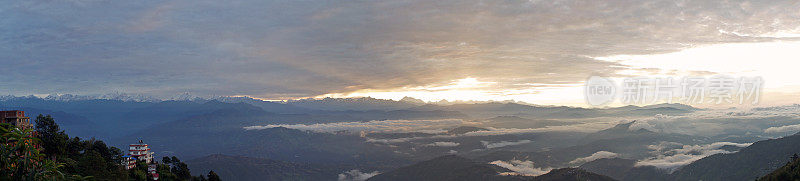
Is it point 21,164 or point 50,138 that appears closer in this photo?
point 21,164

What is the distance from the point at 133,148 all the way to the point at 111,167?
36.5 metres

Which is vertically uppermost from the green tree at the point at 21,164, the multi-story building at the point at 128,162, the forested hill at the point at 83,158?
the green tree at the point at 21,164

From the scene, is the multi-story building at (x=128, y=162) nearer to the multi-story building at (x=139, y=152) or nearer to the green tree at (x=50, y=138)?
the multi-story building at (x=139, y=152)

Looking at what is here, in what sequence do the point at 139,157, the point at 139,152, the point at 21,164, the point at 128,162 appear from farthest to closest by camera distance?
1. the point at 139,152
2. the point at 139,157
3. the point at 128,162
4. the point at 21,164

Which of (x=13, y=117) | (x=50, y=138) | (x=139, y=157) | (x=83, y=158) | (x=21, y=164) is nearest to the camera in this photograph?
(x=21, y=164)

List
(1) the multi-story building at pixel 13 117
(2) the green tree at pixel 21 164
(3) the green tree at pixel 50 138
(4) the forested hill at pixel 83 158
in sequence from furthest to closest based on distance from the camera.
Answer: (3) the green tree at pixel 50 138, (4) the forested hill at pixel 83 158, (1) the multi-story building at pixel 13 117, (2) the green tree at pixel 21 164

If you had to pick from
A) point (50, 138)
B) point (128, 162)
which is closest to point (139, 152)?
point (128, 162)

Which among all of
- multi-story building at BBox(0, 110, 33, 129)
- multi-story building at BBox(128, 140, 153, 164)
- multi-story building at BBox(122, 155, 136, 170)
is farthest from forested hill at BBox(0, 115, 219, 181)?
multi-story building at BBox(128, 140, 153, 164)

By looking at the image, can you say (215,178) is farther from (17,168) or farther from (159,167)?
(17,168)

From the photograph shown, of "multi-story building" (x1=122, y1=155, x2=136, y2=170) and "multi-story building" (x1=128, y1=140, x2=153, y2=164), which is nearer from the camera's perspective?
"multi-story building" (x1=122, y1=155, x2=136, y2=170)

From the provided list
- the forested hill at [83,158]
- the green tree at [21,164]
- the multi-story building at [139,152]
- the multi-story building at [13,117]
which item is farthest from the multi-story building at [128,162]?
the green tree at [21,164]

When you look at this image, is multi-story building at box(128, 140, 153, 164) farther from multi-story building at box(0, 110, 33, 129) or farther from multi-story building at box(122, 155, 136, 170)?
multi-story building at box(0, 110, 33, 129)

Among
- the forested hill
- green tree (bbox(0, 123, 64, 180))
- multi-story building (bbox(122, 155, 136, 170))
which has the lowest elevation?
multi-story building (bbox(122, 155, 136, 170))

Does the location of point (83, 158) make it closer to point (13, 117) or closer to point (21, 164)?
point (13, 117)
